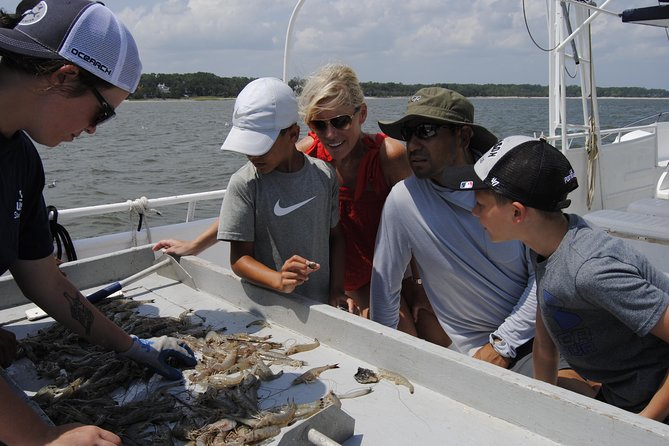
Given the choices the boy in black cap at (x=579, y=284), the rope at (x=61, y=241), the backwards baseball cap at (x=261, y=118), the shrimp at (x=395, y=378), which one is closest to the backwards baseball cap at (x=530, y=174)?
the boy in black cap at (x=579, y=284)

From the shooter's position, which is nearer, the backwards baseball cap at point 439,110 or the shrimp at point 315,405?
the shrimp at point 315,405

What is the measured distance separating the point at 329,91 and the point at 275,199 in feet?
2.44

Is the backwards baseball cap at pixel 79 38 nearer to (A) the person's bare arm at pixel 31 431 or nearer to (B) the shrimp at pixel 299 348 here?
(A) the person's bare arm at pixel 31 431

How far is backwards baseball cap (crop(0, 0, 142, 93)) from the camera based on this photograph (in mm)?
1896

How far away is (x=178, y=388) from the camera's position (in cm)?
266

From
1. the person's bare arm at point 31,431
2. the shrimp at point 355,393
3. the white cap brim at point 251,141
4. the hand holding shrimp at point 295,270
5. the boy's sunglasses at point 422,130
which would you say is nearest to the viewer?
the person's bare arm at point 31,431

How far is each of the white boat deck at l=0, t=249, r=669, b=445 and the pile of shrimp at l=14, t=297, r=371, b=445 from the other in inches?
3.6

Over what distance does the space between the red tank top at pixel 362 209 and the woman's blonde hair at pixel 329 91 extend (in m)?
0.36

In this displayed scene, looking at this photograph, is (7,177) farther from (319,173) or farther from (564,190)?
(564,190)

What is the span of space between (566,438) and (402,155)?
2.12 m

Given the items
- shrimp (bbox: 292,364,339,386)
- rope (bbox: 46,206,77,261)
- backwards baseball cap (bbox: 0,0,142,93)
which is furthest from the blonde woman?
rope (bbox: 46,206,77,261)

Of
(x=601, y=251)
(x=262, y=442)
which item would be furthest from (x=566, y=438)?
(x=262, y=442)

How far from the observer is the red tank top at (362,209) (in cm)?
379

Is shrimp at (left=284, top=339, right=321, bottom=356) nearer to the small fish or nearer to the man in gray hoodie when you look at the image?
the small fish
